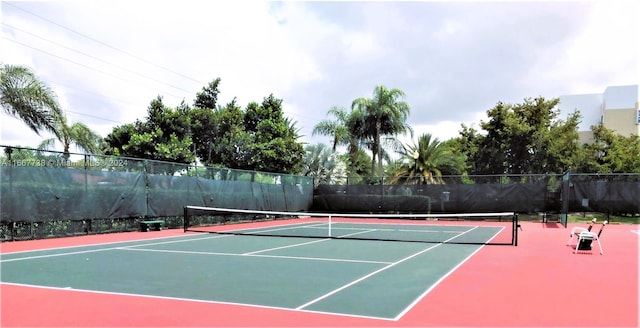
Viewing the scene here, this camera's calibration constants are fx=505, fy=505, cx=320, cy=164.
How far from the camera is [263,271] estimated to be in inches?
335

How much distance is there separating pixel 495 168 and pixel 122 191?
24446 mm

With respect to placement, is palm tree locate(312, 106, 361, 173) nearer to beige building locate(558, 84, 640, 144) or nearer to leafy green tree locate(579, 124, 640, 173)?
leafy green tree locate(579, 124, 640, 173)

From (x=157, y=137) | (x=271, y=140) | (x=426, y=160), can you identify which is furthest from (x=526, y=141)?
(x=157, y=137)

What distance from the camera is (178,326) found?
5.04 metres

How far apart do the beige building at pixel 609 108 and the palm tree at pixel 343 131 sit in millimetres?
28011

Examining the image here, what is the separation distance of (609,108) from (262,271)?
5852 cm

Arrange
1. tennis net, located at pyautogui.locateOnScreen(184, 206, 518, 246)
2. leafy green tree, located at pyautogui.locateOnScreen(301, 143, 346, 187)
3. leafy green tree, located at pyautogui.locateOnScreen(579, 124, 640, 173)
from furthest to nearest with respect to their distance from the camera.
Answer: leafy green tree, located at pyautogui.locateOnScreen(301, 143, 346, 187) → leafy green tree, located at pyautogui.locateOnScreen(579, 124, 640, 173) → tennis net, located at pyautogui.locateOnScreen(184, 206, 518, 246)

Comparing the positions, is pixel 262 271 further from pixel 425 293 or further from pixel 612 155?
pixel 612 155

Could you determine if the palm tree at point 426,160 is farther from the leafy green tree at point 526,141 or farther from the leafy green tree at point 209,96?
the leafy green tree at point 209,96

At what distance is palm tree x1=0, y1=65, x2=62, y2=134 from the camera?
15.1 meters

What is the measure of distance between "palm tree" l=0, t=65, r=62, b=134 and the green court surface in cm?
559

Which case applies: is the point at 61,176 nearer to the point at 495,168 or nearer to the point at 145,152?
the point at 145,152

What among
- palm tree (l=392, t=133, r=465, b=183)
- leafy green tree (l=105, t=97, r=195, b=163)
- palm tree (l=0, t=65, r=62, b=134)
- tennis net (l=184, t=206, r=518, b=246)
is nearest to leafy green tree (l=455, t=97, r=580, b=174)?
palm tree (l=392, t=133, r=465, b=183)

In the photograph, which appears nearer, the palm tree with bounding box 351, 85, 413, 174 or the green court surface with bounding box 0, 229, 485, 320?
the green court surface with bounding box 0, 229, 485, 320
